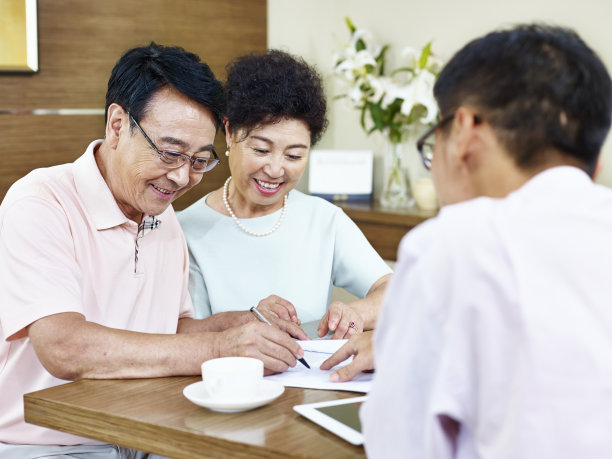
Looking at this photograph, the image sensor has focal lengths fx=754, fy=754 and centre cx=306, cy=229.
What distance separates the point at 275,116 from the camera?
2355mm

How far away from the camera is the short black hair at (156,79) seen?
6.05 ft

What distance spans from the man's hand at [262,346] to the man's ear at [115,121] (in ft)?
1.99

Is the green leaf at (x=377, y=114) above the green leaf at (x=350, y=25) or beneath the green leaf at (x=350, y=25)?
beneath

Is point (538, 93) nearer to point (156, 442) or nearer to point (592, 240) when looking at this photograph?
point (592, 240)

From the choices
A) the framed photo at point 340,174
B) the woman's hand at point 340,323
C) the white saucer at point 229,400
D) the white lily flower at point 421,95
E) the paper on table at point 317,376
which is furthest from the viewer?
the framed photo at point 340,174

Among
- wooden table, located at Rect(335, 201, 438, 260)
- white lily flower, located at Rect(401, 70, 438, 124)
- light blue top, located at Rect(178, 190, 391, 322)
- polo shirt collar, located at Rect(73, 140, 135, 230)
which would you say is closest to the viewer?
polo shirt collar, located at Rect(73, 140, 135, 230)

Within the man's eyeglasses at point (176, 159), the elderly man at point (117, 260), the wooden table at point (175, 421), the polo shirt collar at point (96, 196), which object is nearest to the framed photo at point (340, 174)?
the elderly man at point (117, 260)

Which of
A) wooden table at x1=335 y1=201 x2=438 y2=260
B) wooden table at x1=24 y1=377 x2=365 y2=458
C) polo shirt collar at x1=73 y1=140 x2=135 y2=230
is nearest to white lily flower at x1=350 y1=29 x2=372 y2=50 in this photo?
wooden table at x1=335 y1=201 x2=438 y2=260

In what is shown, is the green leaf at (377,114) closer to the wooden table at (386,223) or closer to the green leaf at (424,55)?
the green leaf at (424,55)

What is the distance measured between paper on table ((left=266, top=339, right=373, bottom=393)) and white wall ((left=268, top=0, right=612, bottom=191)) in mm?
2114

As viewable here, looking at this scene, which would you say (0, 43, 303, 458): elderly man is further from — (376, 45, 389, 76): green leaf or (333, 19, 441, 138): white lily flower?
(376, 45, 389, 76): green leaf

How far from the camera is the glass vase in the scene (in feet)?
13.4

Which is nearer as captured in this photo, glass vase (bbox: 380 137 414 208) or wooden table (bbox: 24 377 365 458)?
wooden table (bbox: 24 377 365 458)

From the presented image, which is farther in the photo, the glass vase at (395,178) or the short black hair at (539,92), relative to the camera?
the glass vase at (395,178)
